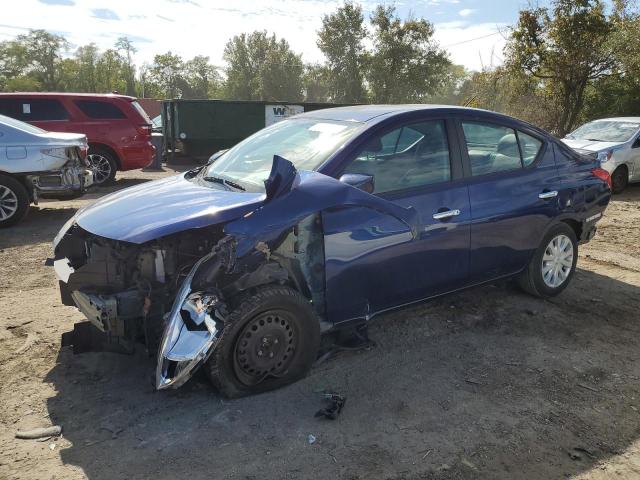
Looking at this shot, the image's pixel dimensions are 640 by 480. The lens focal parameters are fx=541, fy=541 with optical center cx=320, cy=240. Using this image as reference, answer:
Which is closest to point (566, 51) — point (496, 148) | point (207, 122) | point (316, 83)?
point (207, 122)

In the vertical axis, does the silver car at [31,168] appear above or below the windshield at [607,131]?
below

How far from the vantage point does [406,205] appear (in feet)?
12.0

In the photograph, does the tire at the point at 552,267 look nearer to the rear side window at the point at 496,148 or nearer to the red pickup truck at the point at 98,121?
the rear side window at the point at 496,148

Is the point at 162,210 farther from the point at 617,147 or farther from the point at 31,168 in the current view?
the point at 617,147

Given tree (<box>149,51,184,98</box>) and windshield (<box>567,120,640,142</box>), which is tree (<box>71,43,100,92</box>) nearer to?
tree (<box>149,51,184,98</box>)

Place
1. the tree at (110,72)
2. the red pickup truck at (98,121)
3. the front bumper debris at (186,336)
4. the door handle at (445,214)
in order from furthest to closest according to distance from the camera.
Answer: the tree at (110,72)
the red pickup truck at (98,121)
the door handle at (445,214)
the front bumper debris at (186,336)

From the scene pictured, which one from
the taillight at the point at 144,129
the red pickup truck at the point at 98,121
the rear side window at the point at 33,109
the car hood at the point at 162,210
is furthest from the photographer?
the taillight at the point at 144,129

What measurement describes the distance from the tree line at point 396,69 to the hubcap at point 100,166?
1457 cm

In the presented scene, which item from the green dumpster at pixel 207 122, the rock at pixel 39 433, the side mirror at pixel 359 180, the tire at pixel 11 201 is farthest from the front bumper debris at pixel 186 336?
the green dumpster at pixel 207 122

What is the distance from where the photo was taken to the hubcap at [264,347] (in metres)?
3.14

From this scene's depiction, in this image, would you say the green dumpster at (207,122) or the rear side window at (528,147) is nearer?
the rear side window at (528,147)

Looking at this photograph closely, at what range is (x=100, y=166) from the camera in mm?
11172

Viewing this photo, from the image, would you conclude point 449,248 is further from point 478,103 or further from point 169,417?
point 478,103

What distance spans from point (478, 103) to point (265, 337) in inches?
970
